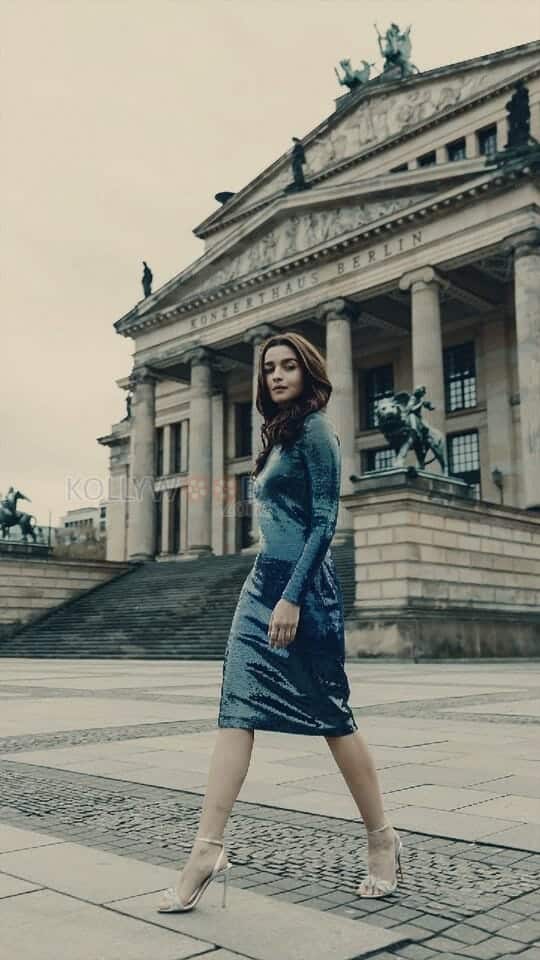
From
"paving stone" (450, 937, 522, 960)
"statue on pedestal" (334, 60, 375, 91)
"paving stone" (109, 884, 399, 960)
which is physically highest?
"statue on pedestal" (334, 60, 375, 91)

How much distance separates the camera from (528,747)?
7.21 meters

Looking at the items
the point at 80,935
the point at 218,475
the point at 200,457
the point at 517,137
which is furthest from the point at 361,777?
the point at 218,475

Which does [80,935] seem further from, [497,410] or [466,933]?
[497,410]

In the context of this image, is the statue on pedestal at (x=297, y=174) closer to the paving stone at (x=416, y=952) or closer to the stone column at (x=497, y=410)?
the stone column at (x=497, y=410)

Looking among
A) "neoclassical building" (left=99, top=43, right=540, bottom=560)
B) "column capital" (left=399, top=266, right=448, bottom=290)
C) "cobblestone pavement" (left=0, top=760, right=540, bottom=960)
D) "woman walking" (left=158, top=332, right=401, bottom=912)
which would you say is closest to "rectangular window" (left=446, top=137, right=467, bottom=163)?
"neoclassical building" (left=99, top=43, right=540, bottom=560)

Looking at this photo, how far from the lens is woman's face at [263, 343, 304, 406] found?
158 inches

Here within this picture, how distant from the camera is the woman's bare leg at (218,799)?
333 cm

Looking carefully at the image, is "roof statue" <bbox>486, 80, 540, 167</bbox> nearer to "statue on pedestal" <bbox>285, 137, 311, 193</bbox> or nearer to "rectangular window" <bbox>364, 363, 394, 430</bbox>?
"statue on pedestal" <bbox>285, 137, 311, 193</bbox>

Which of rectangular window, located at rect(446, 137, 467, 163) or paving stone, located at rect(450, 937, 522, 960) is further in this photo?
rectangular window, located at rect(446, 137, 467, 163)

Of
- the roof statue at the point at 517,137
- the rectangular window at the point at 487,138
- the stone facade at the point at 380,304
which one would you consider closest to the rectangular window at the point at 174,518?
the stone facade at the point at 380,304

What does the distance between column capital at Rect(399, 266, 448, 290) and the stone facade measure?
0.26 ft

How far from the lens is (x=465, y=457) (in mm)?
44031

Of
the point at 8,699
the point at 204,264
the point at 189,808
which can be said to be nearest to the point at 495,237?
the point at 204,264

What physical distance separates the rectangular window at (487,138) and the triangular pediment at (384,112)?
1540mm
